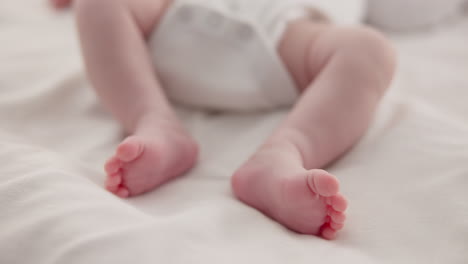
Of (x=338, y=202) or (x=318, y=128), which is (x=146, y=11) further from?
(x=338, y=202)

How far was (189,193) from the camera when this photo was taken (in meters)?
0.70

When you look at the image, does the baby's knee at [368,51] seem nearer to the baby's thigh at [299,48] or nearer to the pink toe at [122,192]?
the baby's thigh at [299,48]

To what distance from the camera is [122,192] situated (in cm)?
67

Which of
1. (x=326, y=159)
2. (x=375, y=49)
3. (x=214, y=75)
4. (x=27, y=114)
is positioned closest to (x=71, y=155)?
(x=27, y=114)

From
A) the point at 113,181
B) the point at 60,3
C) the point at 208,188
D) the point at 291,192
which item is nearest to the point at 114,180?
the point at 113,181

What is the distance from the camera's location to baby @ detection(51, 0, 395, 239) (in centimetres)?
65

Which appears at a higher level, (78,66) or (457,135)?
(457,135)

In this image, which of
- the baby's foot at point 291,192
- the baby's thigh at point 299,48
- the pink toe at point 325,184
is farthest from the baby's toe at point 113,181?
the baby's thigh at point 299,48

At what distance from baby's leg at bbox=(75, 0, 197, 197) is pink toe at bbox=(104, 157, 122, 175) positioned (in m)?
0.06

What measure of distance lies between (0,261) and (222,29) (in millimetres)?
549

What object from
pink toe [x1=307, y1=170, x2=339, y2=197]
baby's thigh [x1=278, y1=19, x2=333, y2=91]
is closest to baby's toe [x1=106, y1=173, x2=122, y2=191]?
pink toe [x1=307, y1=170, x2=339, y2=197]

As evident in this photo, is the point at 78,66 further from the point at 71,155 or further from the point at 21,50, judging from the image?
the point at 71,155

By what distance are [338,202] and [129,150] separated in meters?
0.27

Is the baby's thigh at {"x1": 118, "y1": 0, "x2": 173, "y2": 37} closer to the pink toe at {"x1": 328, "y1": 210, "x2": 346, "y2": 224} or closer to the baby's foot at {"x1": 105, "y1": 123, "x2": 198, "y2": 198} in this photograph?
Result: the baby's foot at {"x1": 105, "y1": 123, "x2": 198, "y2": 198}
